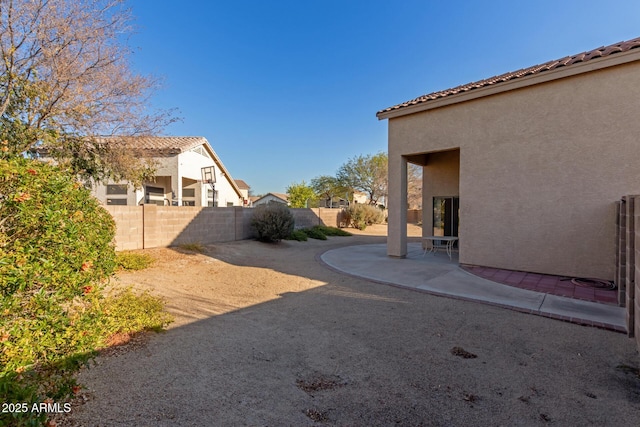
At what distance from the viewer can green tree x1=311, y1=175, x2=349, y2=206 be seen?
46656 millimetres

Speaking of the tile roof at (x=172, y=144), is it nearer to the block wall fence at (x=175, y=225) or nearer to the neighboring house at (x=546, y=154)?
the block wall fence at (x=175, y=225)

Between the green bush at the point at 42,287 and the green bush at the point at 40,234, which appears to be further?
the green bush at the point at 40,234

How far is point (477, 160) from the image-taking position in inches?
392

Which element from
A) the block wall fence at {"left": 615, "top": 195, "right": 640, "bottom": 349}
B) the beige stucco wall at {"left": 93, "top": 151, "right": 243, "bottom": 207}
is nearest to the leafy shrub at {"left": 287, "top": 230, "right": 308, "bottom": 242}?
the beige stucco wall at {"left": 93, "top": 151, "right": 243, "bottom": 207}

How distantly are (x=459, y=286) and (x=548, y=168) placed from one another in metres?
4.33

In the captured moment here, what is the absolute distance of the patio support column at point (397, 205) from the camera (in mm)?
11773

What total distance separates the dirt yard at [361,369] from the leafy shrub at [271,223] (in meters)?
9.33

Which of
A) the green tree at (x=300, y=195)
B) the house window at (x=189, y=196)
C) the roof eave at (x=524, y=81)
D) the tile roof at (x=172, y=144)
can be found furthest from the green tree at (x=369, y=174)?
the roof eave at (x=524, y=81)

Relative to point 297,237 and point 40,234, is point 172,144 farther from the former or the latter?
point 40,234

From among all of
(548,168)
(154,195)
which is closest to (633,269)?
(548,168)

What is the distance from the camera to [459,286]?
7859mm

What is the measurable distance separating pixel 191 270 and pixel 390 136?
868 centimetres

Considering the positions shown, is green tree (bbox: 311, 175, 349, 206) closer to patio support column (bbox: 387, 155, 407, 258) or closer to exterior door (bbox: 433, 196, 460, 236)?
exterior door (bbox: 433, 196, 460, 236)

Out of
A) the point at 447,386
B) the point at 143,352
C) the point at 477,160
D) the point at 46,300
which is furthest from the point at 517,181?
the point at 46,300
